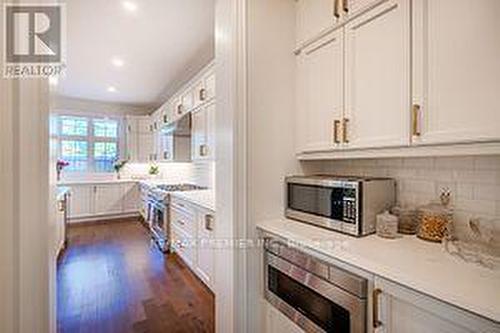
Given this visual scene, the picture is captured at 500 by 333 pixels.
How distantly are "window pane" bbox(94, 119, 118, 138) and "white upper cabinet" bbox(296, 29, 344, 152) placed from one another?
598 centimetres

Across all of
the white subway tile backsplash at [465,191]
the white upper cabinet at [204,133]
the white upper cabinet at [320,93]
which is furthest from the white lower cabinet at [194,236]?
Result: the white subway tile backsplash at [465,191]

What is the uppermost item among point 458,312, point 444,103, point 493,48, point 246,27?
point 246,27

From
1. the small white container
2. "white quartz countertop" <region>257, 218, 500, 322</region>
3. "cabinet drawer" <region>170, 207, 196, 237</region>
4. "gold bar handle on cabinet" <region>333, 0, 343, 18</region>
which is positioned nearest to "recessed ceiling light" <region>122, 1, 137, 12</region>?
"gold bar handle on cabinet" <region>333, 0, 343, 18</region>

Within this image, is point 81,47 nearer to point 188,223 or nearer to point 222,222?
point 188,223

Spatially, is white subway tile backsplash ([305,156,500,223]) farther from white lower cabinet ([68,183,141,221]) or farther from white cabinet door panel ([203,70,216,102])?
white lower cabinet ([68,183,141,221])

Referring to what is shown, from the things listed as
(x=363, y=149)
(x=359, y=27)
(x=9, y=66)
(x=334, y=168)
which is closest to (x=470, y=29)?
(x=359, y=27)

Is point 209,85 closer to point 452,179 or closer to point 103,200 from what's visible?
point 452,179

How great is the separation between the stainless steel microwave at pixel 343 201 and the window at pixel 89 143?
6061mm

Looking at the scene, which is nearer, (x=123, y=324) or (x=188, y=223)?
(x=123, y=324)

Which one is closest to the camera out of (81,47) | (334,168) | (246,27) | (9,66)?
(9,66)

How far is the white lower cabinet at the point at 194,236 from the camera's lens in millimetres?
2488

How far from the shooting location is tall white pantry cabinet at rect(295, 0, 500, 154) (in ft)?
3.19

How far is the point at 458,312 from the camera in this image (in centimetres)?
76

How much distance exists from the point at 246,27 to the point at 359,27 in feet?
2.05
